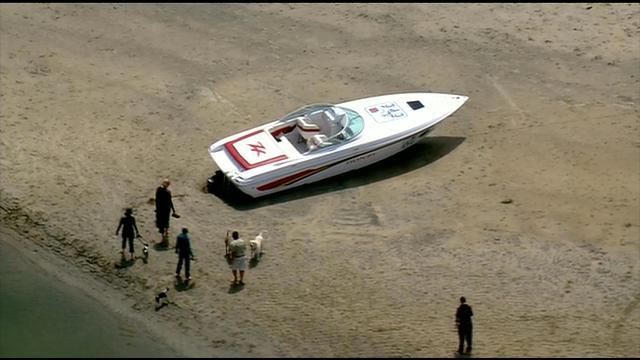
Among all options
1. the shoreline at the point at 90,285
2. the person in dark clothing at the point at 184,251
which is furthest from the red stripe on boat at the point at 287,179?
the shoreline at the point at 90,285

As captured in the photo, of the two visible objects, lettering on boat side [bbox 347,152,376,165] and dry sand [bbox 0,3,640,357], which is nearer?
dry sand [bbox 0,3,640,357]

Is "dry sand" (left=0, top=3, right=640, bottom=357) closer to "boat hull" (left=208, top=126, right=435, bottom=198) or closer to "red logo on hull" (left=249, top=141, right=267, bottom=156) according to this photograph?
"boat hull" (left=208, top=126, right=435, bottom=198)

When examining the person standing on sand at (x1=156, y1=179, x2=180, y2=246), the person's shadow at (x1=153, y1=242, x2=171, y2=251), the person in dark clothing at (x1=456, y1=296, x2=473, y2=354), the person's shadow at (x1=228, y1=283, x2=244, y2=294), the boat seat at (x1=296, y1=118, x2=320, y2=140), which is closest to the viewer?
the person in dark clothing at (x1=456, y1=296, x2=473, y2=354)

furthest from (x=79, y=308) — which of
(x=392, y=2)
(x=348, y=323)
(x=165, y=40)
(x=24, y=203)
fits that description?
(x=392, y=2)

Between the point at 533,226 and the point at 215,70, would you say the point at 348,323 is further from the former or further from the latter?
the point at 215,70

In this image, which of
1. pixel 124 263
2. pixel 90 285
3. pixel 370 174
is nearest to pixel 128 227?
pixel 124 263

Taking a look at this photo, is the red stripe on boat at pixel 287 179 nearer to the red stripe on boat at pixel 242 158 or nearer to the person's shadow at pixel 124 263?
the red stripe on boat at pixel 242 158

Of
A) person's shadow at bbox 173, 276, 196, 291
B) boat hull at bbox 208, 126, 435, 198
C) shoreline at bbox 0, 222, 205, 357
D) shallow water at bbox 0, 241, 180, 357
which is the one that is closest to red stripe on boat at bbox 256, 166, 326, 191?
boat hull at bbox 208, 126, 435, 198
